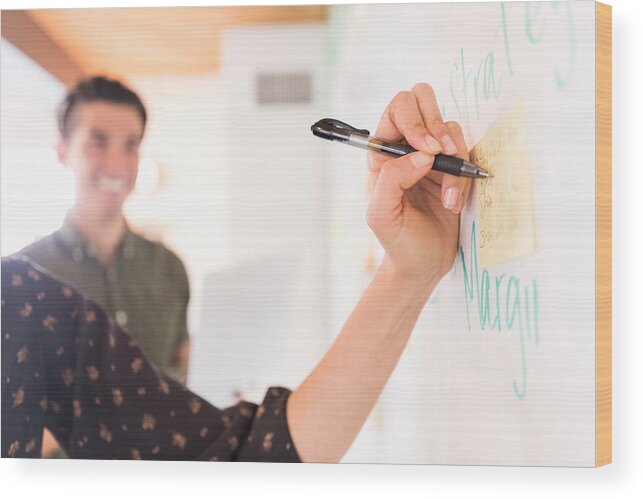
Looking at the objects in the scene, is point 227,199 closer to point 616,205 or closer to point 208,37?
point 208,37

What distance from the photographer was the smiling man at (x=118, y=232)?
0.82m

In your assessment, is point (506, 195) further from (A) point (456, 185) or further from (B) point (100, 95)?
Answer: (B) point (100, 95)

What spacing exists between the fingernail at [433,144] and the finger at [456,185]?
0.07 feet

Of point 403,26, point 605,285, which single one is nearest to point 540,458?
point 605,285

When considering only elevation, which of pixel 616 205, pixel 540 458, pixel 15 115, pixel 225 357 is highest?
pixel 15 115

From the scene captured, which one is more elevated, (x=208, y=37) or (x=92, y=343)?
(x=208, y=37)

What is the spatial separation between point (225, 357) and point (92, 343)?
15 centimetres

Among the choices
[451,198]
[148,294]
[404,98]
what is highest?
[404,98]

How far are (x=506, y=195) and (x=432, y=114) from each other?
0.12 metres

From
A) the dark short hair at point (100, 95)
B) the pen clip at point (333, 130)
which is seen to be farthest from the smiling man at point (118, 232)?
the pen clip at point (333, 130)

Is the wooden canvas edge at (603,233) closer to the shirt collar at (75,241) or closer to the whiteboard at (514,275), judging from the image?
the whiteboard at (514,275)

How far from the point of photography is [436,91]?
799 mm

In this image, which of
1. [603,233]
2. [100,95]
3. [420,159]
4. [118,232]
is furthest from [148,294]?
[603,233]

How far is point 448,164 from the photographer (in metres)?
0.78
